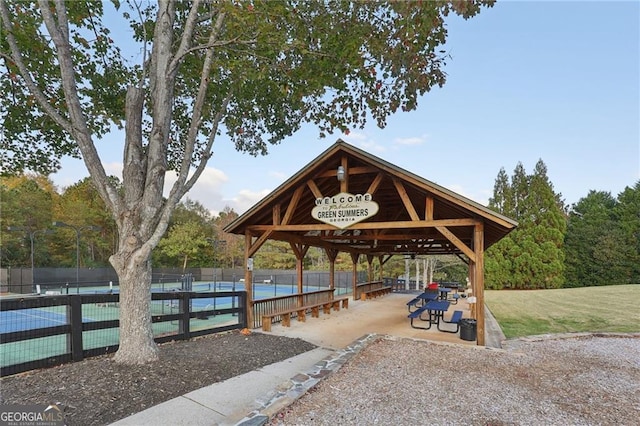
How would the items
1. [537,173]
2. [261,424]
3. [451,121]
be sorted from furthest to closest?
[537,173], [451,121], [261,424]

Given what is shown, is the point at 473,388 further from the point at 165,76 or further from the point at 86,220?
the point at 86,220

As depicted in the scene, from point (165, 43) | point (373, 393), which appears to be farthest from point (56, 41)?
point (373, 393)

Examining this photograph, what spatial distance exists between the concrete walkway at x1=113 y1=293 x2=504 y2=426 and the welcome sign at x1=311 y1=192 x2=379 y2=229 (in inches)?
95.9

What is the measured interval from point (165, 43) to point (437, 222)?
19.0 feet

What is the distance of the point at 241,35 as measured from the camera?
5.09 metres

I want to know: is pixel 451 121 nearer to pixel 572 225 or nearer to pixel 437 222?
pixel 437 222

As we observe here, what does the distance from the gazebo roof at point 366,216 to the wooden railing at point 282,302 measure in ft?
5.34

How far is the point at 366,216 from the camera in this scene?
22.7ft

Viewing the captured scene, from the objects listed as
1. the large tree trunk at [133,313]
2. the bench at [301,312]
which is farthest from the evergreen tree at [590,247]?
the large tree trunk at [133,313]

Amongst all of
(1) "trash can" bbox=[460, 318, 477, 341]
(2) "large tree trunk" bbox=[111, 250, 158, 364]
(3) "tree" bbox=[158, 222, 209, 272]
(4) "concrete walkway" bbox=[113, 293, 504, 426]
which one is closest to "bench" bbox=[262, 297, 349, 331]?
(4) "concrete walkway" bbox=[113, 293, 504, 426]

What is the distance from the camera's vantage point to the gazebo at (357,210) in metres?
6.44

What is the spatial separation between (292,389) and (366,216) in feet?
13.1

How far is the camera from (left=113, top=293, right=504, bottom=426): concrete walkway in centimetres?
319

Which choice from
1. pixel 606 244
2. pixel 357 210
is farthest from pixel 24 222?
pixel 606 244
